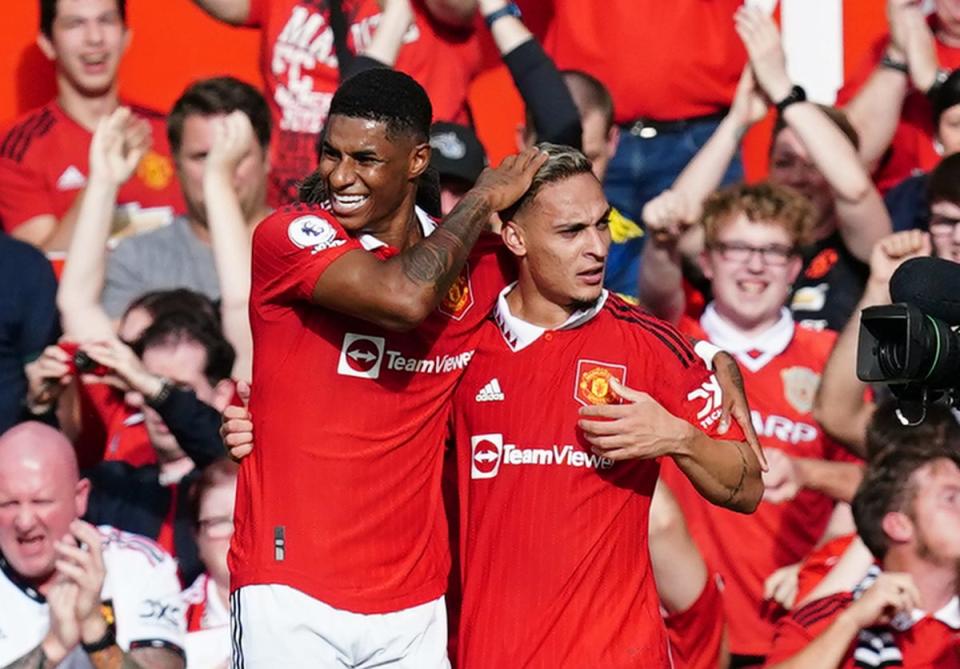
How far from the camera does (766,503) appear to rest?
7363mm

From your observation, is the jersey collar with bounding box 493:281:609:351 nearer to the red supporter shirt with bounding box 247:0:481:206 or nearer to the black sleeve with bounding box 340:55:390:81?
the black sleeve with bounding box 340:55:390:81

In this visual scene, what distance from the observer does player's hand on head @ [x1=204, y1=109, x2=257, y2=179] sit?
8.09 metres

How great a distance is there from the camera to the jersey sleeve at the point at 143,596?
23.9 ft

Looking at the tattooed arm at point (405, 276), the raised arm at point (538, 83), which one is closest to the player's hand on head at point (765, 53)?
the raised arm at point (538, 83)

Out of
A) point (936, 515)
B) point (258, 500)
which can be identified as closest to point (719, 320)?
point (936, 515)

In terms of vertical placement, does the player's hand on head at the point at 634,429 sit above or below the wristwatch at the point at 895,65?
below

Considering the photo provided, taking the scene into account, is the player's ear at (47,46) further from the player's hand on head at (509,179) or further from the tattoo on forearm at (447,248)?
the tattoo on forearm at (447,248)

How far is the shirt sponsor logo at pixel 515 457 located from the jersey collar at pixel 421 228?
569 mm

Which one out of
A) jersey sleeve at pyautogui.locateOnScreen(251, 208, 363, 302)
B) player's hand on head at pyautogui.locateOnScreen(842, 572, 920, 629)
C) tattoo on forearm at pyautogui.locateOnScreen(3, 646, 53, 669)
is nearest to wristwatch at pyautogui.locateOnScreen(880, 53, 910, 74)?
player's hand on head at pyautogui.locateOnScreen(842, 572, 920, 629)

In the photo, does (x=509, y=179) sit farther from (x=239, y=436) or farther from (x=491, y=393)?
(x=239, y=436)

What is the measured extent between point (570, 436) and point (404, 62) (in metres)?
3.49

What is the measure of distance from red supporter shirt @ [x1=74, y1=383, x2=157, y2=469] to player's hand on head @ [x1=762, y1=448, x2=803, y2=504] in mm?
2543

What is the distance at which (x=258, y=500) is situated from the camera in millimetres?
5387

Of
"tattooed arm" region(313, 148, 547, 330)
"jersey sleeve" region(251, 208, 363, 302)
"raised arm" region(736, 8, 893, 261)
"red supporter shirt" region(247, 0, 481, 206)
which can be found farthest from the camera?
"red supporter shirt" region(247, 0, 481, 206)
